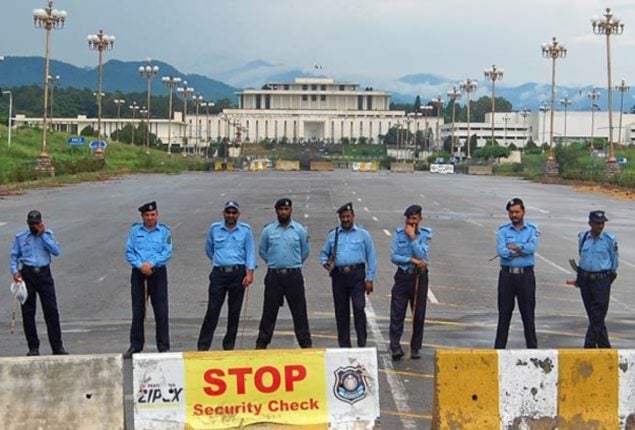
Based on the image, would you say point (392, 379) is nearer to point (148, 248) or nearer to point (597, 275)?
point (597, 275)

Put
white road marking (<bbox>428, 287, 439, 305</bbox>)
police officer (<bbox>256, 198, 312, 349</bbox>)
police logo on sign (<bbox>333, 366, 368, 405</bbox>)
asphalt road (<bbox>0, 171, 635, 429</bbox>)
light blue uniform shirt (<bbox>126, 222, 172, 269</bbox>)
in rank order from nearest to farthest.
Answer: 1. police logo on sign (<bbox>333, 366, 368, 405</bbox>)
2. police officer (<bbox>256, 198, 312, 349</bbox>)
3. light blue uniform shirt (<bbox>126, 222, 172, 269</bbox>)
4. asphalt road (<bbox>0, 171, 635, 429</bbox>)
5. white road marking (<bbox>428, 287, 439, 305</bbox>)

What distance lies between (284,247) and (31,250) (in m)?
2.96

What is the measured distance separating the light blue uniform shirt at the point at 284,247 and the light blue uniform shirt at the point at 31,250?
8.27 feet

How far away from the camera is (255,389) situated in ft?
29.8

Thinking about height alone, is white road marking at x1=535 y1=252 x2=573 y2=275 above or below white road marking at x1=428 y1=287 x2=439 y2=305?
above

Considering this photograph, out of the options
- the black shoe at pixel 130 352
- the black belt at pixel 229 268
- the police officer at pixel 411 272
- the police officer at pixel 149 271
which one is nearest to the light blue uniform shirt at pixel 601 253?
the police officer at pixel 411 272

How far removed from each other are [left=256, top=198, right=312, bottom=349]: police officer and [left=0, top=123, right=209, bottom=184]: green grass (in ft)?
152

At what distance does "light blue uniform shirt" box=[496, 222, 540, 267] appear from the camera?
41.4ft

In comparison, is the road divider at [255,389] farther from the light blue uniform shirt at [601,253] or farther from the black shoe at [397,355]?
the light blue uniform shirt at [601,253]

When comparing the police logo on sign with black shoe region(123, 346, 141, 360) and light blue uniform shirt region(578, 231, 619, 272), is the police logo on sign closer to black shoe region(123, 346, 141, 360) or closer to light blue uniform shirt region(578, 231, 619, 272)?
black shoe region(123, 346, 141, 360)

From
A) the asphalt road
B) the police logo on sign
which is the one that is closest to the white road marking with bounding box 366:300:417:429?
the asphalt road

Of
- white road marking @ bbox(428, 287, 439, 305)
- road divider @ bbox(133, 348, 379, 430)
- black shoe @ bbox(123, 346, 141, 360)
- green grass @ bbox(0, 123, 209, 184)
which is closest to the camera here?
road divider @ bbox(133, 348, 379, 430)

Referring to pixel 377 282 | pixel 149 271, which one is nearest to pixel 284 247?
pixel 149 271

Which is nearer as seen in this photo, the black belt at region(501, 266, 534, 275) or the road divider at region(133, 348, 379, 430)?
the road divider at region(133, 348, 379, 430)
